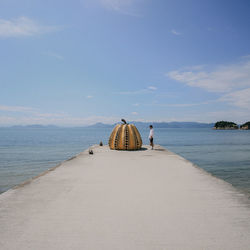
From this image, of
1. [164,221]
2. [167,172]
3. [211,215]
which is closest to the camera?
[164,221]

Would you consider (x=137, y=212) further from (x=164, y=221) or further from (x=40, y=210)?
(x=40, y=210)

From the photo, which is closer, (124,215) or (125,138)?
(124,215)

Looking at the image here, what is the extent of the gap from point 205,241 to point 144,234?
88 cm

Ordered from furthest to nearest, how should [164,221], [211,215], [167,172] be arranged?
[167,172]
[211,215]
[164,221]

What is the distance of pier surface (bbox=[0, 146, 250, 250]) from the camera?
2891 millimetres

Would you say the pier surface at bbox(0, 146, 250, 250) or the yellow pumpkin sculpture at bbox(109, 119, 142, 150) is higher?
the yellow pumpkin sculpture at bbox(109, 119, 142, 150)

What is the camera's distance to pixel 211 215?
12.4ft

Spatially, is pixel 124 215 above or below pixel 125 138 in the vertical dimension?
below

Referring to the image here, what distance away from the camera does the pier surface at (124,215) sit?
2.89 m

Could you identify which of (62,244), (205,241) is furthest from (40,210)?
(205,241)

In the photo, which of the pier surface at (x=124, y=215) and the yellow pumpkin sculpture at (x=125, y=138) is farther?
the yellow pumpkin sculpture at (x=125, y=138)

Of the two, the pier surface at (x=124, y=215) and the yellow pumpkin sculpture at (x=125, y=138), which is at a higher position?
the yellow pumpkin sculpture at (x=125, y=138)

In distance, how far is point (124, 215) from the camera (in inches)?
149

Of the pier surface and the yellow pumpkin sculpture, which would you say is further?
the yellow pumpkin sculpture
